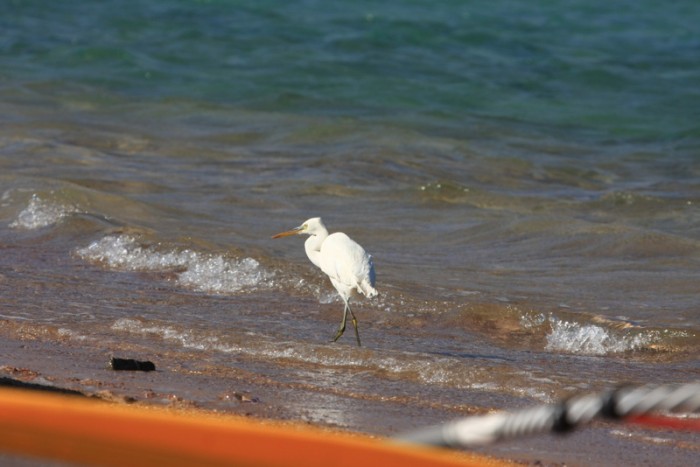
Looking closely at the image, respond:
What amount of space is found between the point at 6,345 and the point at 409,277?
3055mm

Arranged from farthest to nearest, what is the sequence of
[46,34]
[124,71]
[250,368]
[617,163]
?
[46,34] → [124,71] → [617,163] → [250,368]

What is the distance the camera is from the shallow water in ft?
19.1

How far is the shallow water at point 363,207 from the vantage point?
582cm

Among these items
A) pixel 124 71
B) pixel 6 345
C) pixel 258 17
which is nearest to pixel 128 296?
pixel 6 345

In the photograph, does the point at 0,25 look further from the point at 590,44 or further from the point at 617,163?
the point at 617,163

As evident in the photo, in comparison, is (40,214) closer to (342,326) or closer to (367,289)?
(342,326)

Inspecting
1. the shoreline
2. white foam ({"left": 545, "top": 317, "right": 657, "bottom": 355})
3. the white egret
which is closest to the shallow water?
white foam ({"left": 545, "top": 317, "right": 657, "bottom": 355})

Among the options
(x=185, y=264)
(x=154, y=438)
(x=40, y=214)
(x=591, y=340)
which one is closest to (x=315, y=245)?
(x=185, y=264)

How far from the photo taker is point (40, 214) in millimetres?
8984

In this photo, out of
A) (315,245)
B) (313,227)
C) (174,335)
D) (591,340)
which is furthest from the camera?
(313,227)

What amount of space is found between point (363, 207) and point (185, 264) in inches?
108

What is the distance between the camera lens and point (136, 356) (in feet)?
18.1

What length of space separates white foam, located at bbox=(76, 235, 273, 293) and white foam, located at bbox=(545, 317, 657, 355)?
77.6 inches

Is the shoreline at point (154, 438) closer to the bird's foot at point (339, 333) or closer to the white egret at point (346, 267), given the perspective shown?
the white egret at point (346, 267)
